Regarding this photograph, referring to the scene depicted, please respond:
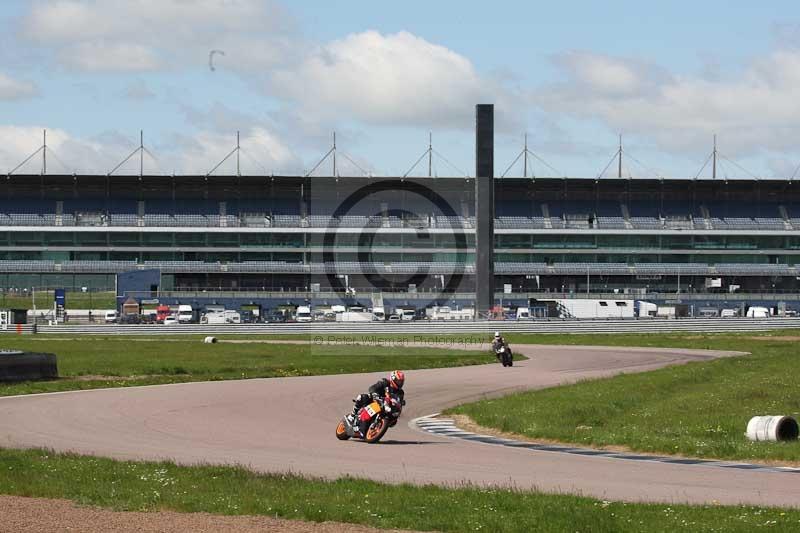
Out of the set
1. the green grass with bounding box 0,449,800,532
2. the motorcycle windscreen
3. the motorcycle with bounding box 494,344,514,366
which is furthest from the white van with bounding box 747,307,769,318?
the green grass with bounding box 0,449,800,532

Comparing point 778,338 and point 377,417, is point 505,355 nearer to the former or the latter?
point 377,417

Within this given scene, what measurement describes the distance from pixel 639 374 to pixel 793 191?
4323 inches

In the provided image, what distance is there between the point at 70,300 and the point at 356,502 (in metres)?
118

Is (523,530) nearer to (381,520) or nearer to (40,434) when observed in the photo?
(381,520)

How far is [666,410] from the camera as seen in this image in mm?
32156

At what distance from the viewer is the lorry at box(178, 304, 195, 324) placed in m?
111

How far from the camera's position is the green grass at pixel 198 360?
1774 inches

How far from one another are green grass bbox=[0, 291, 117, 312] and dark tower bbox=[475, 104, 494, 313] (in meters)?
39.9

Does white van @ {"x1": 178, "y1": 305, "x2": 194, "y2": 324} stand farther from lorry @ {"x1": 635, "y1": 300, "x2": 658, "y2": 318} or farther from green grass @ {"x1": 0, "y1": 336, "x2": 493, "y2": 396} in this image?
lorry @ {"x1": 635, "y1": 300, "x2": 658, "y2": 318}

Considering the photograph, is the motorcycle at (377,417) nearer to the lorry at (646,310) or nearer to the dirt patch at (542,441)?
the dirt patch at (542,441)

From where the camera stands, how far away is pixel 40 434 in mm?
27234

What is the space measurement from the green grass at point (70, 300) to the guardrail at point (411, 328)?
27913 millimetres

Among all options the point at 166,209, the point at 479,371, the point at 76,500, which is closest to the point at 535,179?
the point at 166,209

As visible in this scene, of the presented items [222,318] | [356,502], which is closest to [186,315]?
[222,318]
